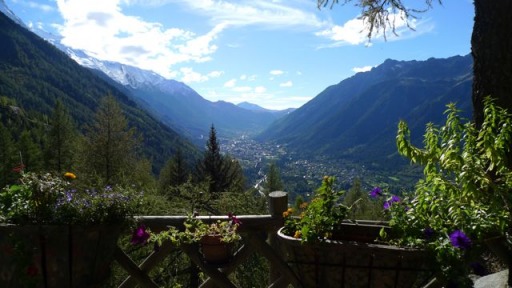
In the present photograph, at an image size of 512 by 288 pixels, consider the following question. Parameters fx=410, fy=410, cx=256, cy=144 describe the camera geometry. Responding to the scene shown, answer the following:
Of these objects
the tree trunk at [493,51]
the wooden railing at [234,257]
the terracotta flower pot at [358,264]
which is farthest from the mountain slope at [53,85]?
the terracotta flower pot at [358,264]

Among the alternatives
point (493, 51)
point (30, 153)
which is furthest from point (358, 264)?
point (30, 153)

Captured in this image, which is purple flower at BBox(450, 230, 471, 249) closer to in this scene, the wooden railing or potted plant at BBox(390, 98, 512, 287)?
potted plant at BBox(390, 98, 512, 287)

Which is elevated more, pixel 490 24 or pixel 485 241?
pixel 490 24

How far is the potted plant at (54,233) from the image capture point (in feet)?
7.95

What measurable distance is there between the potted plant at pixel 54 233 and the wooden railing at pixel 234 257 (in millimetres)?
539

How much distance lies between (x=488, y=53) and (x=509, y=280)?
6.28 feet

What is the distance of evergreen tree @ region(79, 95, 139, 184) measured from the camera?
2309cm

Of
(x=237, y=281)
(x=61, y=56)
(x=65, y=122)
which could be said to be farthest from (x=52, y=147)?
(x=61, y=56)

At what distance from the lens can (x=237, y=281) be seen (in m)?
6.82

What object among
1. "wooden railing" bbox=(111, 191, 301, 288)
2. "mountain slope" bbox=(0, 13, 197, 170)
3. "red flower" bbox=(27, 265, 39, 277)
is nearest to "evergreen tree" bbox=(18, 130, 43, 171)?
"wooden railing" bbox=(111, 191, 301, 288)

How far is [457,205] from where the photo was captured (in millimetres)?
2229

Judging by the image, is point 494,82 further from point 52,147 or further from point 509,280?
point 52,147

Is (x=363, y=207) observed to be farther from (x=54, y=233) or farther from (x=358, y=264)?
(x=54, y=233)

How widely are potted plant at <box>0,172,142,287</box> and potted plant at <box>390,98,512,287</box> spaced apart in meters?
1.80
